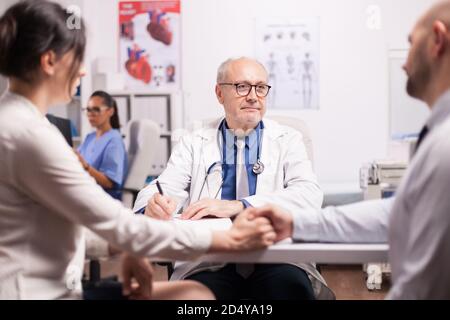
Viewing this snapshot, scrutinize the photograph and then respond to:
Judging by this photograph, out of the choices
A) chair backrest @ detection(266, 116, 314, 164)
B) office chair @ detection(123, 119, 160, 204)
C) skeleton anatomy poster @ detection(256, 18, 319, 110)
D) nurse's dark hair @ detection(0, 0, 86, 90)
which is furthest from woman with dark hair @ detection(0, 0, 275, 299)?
skeleton anatomy poster @ detection(256, 18, 319, 110)

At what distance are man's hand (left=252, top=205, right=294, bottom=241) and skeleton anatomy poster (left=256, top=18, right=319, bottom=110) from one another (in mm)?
3104

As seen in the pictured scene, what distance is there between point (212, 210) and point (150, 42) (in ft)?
9.84

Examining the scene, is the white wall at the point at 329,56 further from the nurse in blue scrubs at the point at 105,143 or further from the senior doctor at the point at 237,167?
the senior doctor at the point at 237,167

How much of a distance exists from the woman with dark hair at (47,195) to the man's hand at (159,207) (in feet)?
1.47

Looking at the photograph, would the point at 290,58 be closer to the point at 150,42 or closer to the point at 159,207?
the point at 150,42

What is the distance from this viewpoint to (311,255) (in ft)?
3.11

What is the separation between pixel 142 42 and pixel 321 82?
137 centimetres

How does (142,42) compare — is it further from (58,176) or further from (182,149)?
(58,176)

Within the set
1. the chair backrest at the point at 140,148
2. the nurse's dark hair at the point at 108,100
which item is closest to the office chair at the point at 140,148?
the chair backrest at the point at 140,148

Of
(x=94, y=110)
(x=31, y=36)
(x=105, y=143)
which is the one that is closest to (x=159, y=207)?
(x=31, y=36)

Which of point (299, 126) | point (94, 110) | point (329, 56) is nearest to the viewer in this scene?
point (299, 126)

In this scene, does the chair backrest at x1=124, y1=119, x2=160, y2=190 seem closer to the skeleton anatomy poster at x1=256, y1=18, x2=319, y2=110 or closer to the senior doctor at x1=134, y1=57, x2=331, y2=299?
the senior doctor at x1=134, y1=57, x2=331, y2=299
